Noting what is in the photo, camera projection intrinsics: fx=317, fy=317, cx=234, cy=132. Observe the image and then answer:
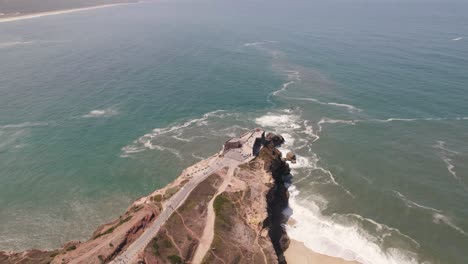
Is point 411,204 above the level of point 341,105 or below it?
below

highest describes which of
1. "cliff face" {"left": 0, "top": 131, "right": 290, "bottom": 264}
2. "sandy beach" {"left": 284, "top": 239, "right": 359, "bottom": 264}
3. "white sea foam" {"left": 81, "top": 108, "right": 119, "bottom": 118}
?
"cliff face" {"left": 0, "top": 131, "right": 290, "bottom": 264}

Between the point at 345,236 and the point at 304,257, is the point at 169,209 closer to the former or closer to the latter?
the point at 304,257

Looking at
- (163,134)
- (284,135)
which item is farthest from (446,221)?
(163,134)

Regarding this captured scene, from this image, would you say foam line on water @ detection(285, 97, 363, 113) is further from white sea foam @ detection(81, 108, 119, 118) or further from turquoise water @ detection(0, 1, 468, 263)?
white sea foam @ detection(81, 108, 119, 118)

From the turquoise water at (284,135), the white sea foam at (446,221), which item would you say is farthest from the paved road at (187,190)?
the white sea foam at (446,221)

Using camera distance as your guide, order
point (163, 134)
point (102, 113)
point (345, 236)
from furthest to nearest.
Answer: point (102, 113)
point (163, 134)
point (345, 236)

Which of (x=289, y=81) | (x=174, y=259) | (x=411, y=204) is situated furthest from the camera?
(x=289, y=81)

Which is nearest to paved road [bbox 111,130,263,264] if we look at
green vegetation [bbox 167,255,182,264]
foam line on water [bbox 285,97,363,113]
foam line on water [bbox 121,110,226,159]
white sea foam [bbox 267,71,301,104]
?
green vegetation [bbox 167,255,182,264]
